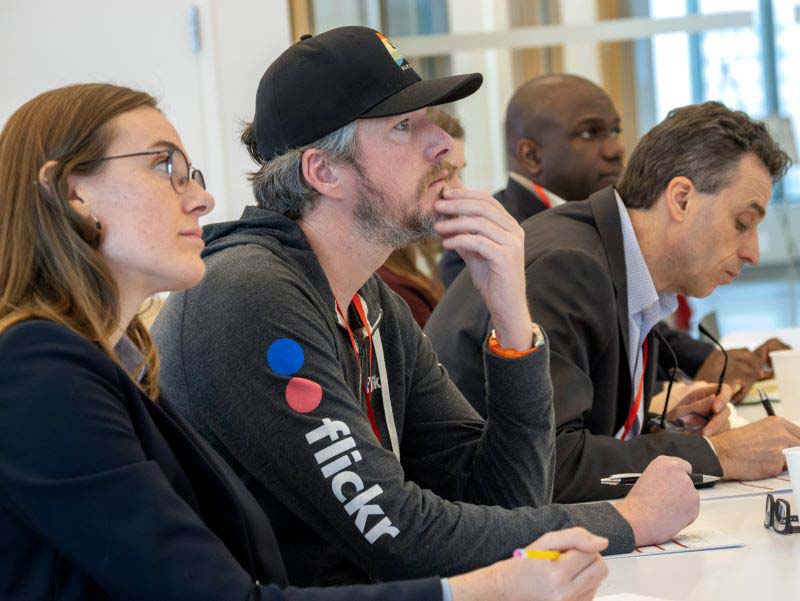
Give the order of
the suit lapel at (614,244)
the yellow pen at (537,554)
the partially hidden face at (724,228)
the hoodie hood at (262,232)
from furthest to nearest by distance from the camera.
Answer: the partially hidden face at (724,228)
the suit lapel at (614,244)
the hoodie hood at (262,232)
the yellow pen at (537,554)

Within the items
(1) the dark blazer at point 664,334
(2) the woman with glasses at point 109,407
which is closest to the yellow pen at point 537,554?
(2) the woman with glasses at point 109,407

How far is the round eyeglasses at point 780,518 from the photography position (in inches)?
58.9

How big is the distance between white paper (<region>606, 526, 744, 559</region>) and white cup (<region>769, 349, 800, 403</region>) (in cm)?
94

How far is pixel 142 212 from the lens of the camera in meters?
1.26

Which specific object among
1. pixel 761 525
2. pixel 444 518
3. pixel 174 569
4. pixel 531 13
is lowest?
pixel 761 525

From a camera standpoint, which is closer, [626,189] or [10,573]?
[10,573]

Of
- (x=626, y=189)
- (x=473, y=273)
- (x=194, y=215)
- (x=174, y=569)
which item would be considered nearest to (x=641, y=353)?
(x=626, y=189)

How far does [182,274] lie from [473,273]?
0.61 m

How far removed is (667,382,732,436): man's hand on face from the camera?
84.4 inches

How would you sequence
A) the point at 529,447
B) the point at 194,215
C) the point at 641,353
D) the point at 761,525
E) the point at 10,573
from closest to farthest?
the point at 10,573
the point at 194,215
the point at 761,525
the point at 529,447
the point at 641,353

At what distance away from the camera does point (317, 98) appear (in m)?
1.64

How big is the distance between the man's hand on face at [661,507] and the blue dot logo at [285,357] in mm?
498

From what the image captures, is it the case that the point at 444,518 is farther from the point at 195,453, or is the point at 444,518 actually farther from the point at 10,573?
the point at 10,573

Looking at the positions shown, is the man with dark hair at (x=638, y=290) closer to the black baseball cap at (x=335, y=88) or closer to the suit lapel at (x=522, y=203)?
the black baseball cap at (x=335, y=88)
